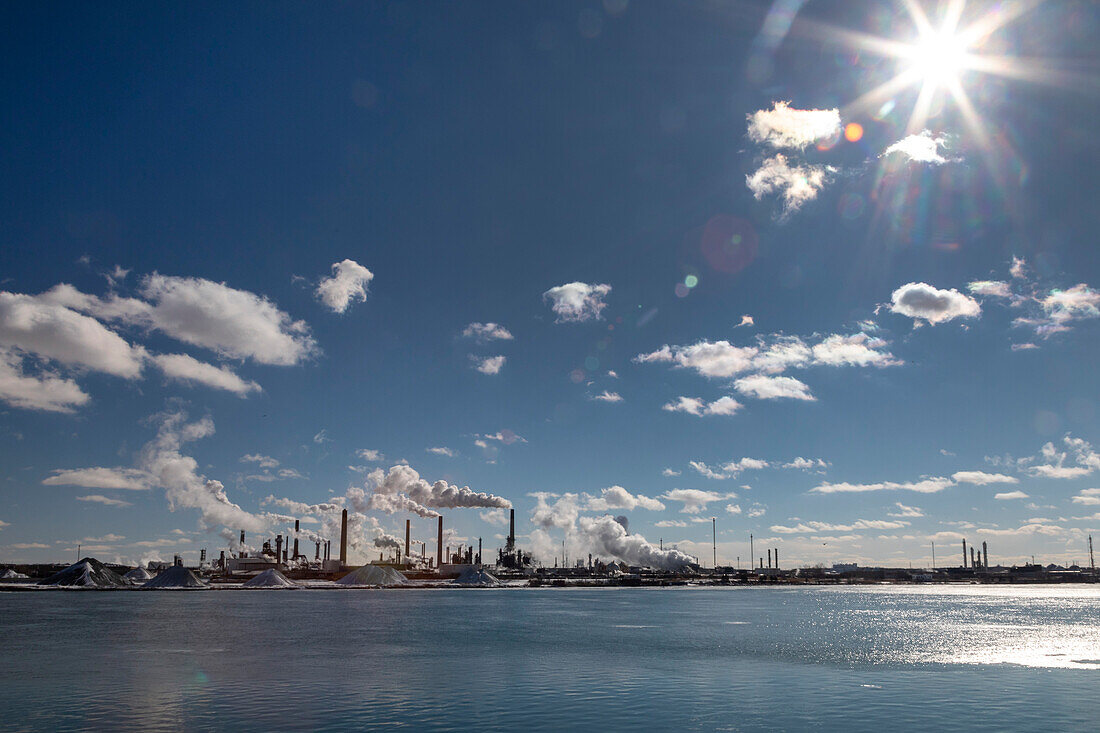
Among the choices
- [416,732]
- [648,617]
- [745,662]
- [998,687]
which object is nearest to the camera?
[416,732]

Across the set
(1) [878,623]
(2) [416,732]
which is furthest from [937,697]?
(1) [878,623]

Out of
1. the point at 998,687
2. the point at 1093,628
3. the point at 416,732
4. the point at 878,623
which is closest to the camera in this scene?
the point at 416,732

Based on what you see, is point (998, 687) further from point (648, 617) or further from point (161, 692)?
point (648, 617)

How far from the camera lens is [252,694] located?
144 feet

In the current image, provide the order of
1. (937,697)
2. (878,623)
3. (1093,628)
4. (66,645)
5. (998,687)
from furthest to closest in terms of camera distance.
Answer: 1. (878,623)
2. (1093,628)
3. (66,645)
4. (998,687)
5. (937,697)

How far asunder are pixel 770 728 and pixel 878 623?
277 feet

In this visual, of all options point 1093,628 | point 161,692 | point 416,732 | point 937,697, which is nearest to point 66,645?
point 161,692

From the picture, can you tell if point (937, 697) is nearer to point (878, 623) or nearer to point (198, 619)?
point (878, 623)

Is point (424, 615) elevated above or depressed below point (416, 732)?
below

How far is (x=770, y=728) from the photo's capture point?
3519 centimetres

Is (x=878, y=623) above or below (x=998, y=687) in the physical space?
below

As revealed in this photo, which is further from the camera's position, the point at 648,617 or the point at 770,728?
the point at 648,617

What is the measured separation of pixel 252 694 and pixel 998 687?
152 ft

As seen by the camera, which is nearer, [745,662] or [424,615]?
[745,662]
